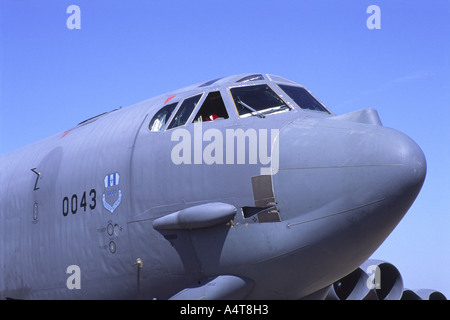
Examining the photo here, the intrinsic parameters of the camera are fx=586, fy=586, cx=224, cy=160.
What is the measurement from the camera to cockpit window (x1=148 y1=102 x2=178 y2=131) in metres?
8.76

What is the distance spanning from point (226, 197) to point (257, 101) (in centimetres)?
169

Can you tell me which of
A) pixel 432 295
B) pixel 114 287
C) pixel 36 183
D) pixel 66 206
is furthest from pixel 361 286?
pixel 36 183

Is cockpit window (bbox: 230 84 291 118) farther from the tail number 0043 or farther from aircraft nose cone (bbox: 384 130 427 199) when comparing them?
the tail number 0043

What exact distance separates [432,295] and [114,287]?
319 inches

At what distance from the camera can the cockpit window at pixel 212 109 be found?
27.4ft

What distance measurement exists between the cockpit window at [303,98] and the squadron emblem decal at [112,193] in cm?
286

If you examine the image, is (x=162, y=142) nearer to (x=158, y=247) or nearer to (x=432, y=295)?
(x=158, y=247)

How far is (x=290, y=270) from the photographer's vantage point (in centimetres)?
733

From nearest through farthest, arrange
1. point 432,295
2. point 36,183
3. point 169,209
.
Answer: point 169,209 → point 36,183 → point 432,295

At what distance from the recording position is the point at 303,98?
8.90m

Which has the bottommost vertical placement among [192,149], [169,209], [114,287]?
[114,287]

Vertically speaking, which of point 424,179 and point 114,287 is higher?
point 424,179

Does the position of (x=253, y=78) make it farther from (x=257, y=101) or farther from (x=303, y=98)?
(x=303, y=98)

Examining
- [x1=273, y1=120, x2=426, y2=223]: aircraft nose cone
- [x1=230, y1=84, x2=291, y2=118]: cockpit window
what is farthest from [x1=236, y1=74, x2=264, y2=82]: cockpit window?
[x1=273, y1=120, x2=426, y2=223]: aircraft nose cone
